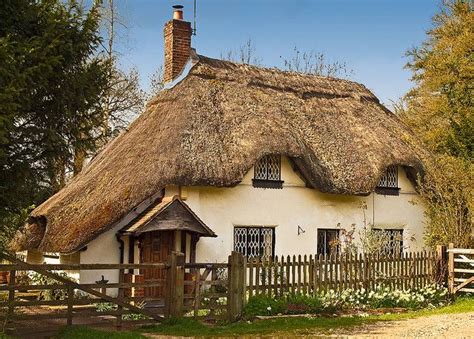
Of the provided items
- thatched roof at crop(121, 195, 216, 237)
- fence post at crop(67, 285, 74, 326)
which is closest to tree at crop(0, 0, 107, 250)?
fence post at crop(67, 285, 74, 326)

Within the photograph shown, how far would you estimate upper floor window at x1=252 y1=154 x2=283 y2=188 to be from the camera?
19.9m

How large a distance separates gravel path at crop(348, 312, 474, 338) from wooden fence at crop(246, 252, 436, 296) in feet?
7.95

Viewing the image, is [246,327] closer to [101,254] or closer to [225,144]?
[101,254]

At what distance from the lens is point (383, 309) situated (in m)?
16.1

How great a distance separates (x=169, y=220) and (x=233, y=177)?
2.29 metres

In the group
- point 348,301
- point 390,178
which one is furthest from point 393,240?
point 348,301

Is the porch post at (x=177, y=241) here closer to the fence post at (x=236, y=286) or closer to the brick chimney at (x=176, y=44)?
the fence post at (x=236, y=286)

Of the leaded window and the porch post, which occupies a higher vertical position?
the leaded window

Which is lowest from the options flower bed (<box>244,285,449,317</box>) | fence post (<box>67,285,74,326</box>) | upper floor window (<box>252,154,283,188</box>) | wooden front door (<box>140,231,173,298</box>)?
flower bed (<box>244,285,449,317</box>)

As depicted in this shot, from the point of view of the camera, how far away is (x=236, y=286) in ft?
45.9

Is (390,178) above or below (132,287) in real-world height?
above

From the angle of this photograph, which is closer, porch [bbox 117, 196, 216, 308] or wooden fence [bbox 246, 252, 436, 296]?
wooden fence [bbox 246, 252, 436, 296]

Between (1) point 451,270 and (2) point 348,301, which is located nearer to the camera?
(2) point 348,301

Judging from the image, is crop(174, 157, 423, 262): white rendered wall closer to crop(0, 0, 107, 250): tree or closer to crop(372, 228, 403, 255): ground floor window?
crop(372, 228, 403, 255): ground floor window
